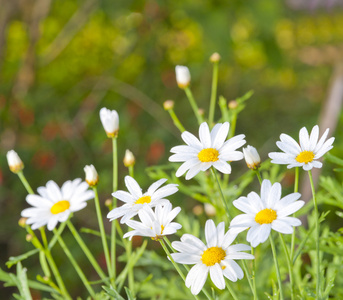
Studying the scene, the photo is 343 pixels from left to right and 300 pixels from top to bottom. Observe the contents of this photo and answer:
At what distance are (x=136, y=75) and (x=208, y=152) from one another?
181cm

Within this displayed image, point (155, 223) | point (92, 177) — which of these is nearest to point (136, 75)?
point (92, 177)

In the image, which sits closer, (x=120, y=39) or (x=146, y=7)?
(x=146, y=7)

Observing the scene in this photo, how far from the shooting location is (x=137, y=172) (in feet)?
5.33

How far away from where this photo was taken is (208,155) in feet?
1.40

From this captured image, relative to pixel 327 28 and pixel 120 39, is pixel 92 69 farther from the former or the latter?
pixel 327 28

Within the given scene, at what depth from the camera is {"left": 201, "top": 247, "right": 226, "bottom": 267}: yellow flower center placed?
380 millimetres

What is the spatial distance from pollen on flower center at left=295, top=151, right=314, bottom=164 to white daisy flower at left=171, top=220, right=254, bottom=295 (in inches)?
3.5

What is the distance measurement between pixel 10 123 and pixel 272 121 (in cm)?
107

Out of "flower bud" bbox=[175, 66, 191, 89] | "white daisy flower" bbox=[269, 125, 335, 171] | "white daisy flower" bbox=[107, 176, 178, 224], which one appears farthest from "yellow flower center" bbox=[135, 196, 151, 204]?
"flower bud" bbox=[175, 66, 191, 89]

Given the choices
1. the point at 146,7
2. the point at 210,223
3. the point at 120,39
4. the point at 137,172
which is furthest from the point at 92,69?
the point at 210,223

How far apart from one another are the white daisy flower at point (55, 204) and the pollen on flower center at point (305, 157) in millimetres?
193

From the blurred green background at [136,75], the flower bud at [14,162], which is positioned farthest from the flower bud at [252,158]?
the blurred green background at [136,75]

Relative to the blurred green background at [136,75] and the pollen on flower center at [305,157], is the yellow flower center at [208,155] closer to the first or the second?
the pollen on flower center at [305,157]

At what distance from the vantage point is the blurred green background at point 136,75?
4.99ft
